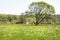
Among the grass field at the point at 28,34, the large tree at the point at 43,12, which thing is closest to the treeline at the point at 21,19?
the large tree at the point at 43,12

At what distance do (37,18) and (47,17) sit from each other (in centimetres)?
320

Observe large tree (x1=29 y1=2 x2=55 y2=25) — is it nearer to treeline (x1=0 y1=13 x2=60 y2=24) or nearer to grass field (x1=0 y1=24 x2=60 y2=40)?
treeline (x1=0 y1=13 x2=60 y2=24)

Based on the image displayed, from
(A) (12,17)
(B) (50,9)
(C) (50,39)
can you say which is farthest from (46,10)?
(C) (50,39)

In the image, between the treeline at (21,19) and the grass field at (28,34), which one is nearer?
the grass field at (28,34)

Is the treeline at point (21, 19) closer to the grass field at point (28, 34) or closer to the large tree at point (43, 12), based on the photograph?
the large tree at point (43, 12)

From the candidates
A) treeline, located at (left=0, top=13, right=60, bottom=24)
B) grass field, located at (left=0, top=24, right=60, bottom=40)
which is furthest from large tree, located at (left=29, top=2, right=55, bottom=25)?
grass field, located at (left=0, top=24, right=60, bottom=40)

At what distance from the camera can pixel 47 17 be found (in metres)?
54.8

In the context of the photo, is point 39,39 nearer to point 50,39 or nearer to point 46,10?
point 50,39

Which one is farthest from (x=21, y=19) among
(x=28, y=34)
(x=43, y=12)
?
(x=28, y=34)

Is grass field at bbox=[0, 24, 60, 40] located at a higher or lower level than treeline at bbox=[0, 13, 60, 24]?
higher

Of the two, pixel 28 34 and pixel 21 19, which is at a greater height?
pixel 28 34

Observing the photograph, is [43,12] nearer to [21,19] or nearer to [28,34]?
[21,19]

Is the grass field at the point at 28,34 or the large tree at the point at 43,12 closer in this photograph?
the grass field at the point at 28,34

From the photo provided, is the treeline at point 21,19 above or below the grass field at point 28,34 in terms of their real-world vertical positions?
below
